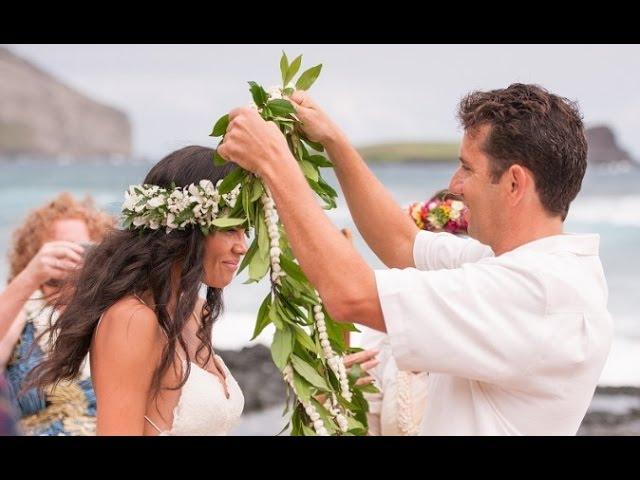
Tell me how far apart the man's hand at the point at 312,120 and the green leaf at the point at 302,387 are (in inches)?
28.9

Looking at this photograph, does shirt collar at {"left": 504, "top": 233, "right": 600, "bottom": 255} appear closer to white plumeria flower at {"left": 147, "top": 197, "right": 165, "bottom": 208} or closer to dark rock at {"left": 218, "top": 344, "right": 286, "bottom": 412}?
white plumeria flower at {"left": 147, "top": 197, "right": 165, "bottom": 208}

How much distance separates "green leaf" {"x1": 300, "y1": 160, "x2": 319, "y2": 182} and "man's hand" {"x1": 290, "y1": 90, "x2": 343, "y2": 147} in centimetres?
10

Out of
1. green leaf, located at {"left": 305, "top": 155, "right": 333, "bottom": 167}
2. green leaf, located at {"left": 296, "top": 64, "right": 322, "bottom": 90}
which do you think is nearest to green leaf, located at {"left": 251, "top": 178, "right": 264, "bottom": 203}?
green leaf, located at {"left": 305, "top": 155, "right": 333, "bottom": 167}

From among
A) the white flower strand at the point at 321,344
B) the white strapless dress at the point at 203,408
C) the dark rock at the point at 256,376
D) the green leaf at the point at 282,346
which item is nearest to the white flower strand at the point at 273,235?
the white flower strand at the point at 321,344

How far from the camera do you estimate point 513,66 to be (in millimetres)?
16625

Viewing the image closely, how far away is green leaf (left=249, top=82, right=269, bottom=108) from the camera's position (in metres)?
2.56

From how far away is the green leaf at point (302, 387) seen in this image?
263cm

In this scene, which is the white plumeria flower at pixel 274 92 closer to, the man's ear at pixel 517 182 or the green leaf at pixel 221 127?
the green leaf at pixel 221 127

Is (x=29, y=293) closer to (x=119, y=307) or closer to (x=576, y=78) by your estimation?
(x=119, y=307)

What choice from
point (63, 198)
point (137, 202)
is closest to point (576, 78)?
point (63, 198)

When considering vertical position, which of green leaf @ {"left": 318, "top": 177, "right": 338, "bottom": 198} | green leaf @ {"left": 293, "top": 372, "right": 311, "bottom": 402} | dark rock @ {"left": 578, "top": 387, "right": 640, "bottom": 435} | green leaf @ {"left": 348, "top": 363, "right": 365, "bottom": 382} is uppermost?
green leaf @ {"left": 318, "top": 177, "right": 338, "bottom": 198}

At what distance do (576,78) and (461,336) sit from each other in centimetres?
1479

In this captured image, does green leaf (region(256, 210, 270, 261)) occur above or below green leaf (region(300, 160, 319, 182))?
below

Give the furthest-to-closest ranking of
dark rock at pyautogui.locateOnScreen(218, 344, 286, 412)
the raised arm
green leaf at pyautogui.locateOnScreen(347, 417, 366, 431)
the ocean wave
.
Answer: the ocean wave, dark rock at pyautogui.locateOnScreen(218, 344, 286, 412), the raised arm, green leaf at pyautogui.locateOnScreen(347, 417, 366, 431)
